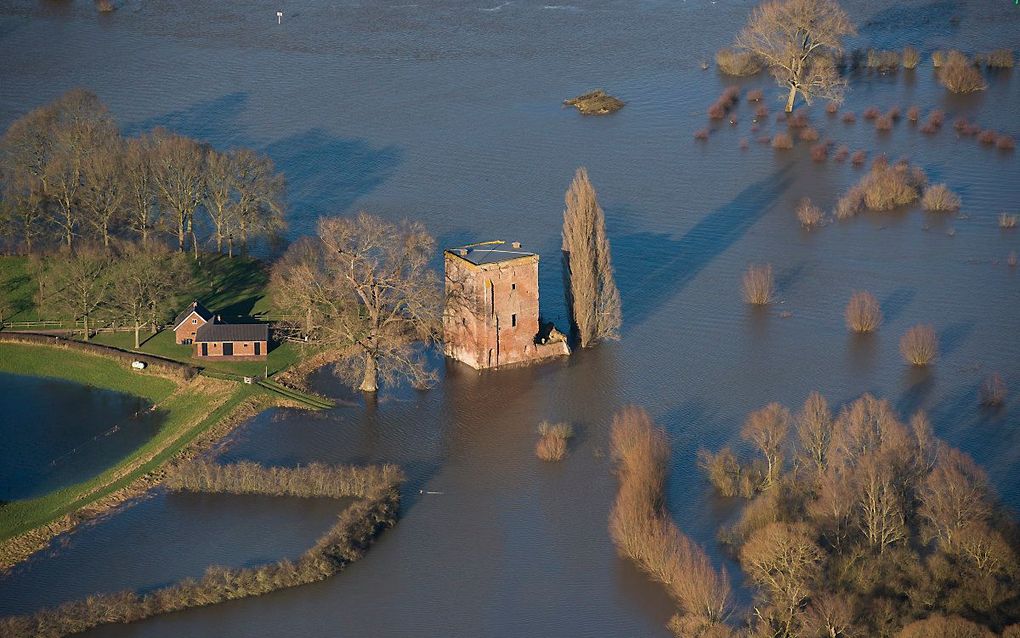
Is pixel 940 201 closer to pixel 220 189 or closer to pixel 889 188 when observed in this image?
pixel 889 188

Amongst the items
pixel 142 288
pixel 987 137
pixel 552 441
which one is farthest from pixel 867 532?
pixel 987 137

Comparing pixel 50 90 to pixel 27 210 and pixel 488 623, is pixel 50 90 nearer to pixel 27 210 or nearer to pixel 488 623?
pixel 27 210

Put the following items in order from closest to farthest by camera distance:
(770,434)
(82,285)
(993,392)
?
1. (770,434)
2. (993,392)
3. (82,285)

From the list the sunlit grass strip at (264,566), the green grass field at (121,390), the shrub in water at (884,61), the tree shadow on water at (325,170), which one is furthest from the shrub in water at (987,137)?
the sunlit grass strip at (264,566)

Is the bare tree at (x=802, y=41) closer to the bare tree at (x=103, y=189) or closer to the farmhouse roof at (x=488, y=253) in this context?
the farmhouse roof at (x=488, y=253)

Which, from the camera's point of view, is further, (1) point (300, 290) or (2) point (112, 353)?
(2) point (112, 353)

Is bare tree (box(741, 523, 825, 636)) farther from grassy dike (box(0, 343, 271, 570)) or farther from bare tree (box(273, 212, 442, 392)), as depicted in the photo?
grassy dike (box(0, 343, 271, 570))
